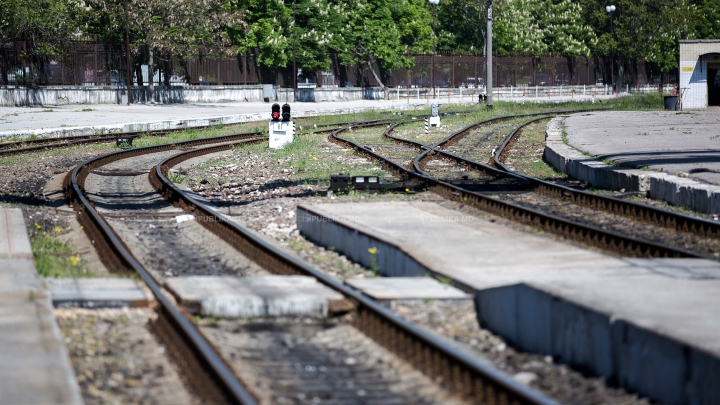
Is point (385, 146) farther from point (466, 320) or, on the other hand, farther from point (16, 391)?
point (16, 391)

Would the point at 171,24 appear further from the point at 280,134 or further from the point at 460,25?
the point at 460,25

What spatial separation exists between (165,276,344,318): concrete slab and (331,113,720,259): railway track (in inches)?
146

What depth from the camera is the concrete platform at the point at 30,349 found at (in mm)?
5562

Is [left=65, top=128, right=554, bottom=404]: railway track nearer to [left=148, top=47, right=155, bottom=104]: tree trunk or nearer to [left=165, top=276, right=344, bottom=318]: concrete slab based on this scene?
[left=165, top=276, right=344, bottom=318]: concrete slab

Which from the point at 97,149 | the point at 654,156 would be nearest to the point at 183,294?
the point at 654,156

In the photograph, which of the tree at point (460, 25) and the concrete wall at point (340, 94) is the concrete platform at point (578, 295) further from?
the tree at point (460, 25)

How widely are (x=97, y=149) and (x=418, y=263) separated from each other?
2014 centimetres

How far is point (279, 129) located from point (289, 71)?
41.1m

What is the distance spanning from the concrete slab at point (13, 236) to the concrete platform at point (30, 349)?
118 centimetres

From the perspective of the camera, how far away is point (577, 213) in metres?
13.8

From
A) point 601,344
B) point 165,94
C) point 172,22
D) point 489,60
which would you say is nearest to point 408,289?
point 601,344

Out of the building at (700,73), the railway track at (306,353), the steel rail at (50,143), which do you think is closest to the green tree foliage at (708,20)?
the building at (700,73)

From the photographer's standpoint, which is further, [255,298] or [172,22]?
[172,22]

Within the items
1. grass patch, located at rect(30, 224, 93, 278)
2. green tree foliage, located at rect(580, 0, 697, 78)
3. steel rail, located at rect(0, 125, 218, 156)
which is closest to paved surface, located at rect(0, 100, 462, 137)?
steel rail, located at rect(0, 125, 218, 156)
